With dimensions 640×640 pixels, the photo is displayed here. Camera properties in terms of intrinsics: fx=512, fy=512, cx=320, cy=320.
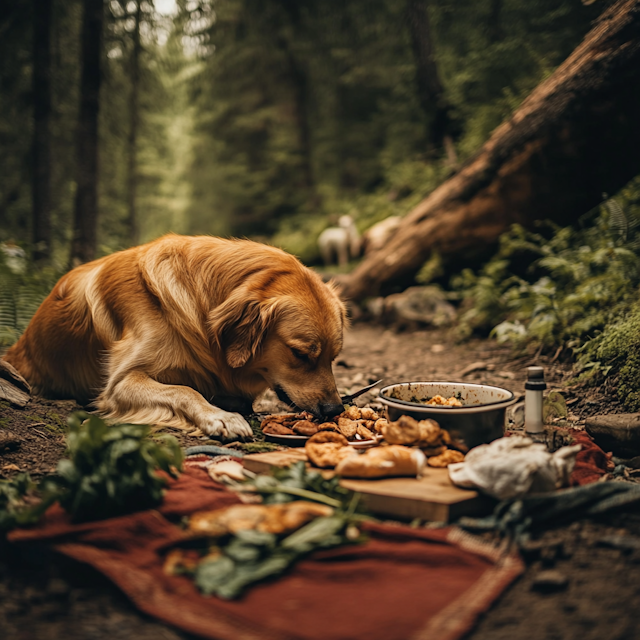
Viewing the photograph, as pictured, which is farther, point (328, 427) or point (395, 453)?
point (328, 427)

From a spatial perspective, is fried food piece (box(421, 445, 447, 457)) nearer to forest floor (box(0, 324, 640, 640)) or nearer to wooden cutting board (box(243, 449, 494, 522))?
wooden cutting board (box(243, 449, 494, 522))

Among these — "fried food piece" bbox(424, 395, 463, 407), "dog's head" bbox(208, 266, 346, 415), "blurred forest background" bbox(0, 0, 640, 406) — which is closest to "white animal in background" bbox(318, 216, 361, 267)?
"blurred forest background" bbox(0, 0, 640, 406)

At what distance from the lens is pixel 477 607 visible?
53.1 inches

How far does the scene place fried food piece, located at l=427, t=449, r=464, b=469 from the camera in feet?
7.42

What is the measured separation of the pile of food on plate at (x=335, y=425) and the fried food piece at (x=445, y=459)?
523 millimetres

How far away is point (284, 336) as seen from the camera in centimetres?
313

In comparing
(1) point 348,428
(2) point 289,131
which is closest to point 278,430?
(1) point 348,428

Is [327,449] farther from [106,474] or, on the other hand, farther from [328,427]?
[106,474]

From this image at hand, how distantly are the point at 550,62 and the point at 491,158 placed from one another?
5.71ft

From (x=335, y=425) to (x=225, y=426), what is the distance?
25.7 inches

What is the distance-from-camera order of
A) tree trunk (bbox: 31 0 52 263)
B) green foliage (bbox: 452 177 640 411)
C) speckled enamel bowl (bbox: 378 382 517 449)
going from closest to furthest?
Result: 1. speckled enamel bowl (bbox: 378 382 517 449)
2. green foliage (bbox: 452 177 640 411)
3. tree trunk (bbox: 31 0 52 263)

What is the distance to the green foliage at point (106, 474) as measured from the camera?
5.82 feet

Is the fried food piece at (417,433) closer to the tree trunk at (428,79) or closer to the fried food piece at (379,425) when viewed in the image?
the fried food piece at (379,425)

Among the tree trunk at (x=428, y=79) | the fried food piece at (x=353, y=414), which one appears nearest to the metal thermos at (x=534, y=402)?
the fried food piece at (x=353, y=414)
